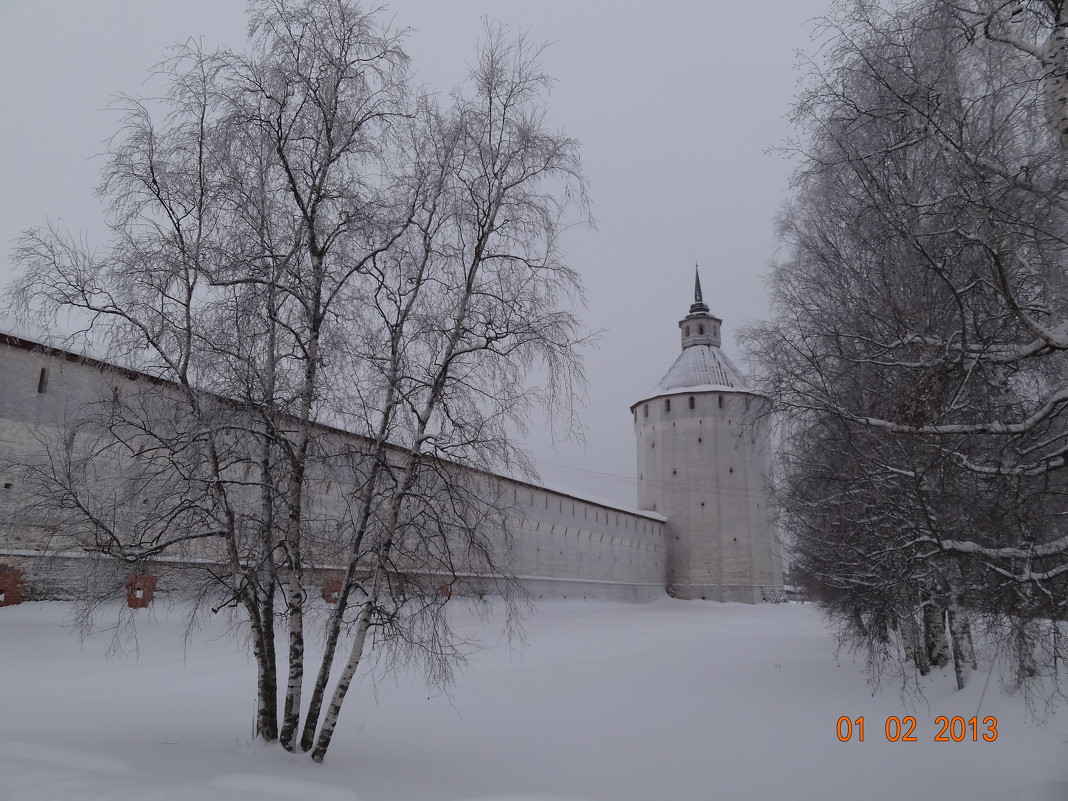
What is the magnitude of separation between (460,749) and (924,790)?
4656mm

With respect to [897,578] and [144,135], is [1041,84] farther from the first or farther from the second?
[144,135]

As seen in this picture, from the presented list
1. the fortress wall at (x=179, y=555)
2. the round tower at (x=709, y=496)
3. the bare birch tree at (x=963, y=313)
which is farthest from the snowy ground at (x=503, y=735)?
the round tower at (x=709, y=496)

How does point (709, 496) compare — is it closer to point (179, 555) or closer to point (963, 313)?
point (179, 555)

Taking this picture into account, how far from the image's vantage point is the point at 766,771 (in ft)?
25.2

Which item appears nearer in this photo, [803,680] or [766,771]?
[766,771]

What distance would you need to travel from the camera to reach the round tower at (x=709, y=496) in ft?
130

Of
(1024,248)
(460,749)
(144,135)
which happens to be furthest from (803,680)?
(144,135)

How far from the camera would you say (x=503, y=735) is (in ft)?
29.8

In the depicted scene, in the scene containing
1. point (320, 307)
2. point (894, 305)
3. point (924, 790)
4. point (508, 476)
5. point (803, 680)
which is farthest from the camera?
point (803, 680)
